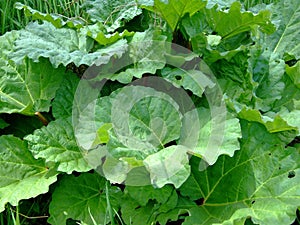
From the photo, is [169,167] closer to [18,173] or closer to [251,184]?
[251,184]

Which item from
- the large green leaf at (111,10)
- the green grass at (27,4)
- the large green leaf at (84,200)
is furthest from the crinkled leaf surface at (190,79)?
the green grass at (27,4)

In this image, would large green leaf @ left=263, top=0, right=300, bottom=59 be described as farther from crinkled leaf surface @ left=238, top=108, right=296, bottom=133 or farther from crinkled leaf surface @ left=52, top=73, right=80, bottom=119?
crinkled leaf surface @ left=52, top=73, right=80, bottom=119

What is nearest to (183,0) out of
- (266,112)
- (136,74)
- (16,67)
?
(136,74)

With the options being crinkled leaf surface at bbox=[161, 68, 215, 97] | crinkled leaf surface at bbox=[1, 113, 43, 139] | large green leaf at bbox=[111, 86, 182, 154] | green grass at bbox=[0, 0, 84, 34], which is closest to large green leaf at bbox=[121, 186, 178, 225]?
large green leaf at bbox=[111, 86, 182, 154]

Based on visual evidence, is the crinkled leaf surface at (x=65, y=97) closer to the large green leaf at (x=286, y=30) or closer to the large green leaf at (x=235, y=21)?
the large green leaf at (x=235, y=21)

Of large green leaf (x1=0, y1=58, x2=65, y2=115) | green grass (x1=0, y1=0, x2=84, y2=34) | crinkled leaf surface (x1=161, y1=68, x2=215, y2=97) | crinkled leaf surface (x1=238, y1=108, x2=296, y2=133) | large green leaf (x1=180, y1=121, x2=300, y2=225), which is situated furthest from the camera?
green grass (x1=0, y1=0, x2=84, y2=34)

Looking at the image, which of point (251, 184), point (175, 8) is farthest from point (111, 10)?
point (251, 184)
